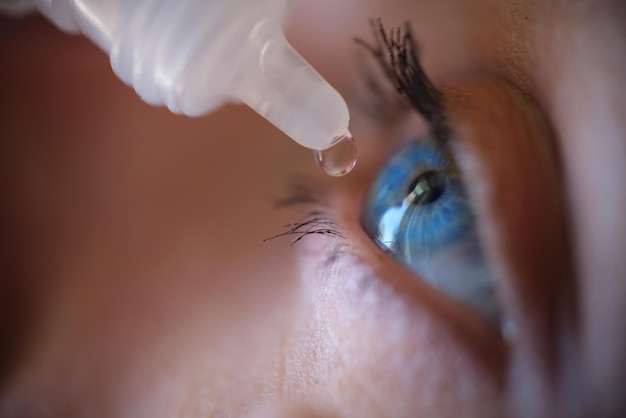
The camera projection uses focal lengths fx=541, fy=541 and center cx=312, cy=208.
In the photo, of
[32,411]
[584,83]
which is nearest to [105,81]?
[32,411]

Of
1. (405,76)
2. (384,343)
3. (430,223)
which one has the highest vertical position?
(405,76)

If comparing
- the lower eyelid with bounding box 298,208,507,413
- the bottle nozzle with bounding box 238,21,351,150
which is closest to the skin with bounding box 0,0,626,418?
the lower eyelid with bounding box 298,208,507,413

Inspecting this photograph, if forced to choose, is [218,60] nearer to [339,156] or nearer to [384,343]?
[339,156]

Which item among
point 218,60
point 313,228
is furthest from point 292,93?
point 313,228

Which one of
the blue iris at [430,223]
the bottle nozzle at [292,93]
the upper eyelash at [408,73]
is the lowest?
the blue iris at [430,223]

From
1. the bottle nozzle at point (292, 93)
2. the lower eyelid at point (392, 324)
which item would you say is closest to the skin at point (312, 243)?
the lower eyelid at point (392, 324)

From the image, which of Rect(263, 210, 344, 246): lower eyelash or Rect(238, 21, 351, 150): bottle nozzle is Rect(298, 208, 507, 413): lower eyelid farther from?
Rect(238, 21, 351, 150): bottle nozzle

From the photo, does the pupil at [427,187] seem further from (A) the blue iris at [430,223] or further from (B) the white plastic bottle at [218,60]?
(B) the white plastic bottle at [218,60]
